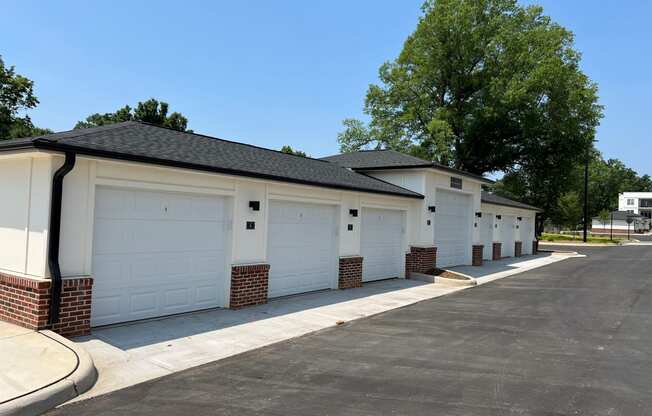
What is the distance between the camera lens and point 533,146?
3712cm

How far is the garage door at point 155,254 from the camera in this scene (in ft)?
26.0

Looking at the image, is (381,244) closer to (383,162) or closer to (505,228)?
(383,162)

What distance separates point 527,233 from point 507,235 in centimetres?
445

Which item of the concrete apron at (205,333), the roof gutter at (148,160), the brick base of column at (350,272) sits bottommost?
the concrete apron at (205,333)

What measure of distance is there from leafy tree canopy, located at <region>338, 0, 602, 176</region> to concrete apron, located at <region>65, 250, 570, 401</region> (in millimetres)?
26699

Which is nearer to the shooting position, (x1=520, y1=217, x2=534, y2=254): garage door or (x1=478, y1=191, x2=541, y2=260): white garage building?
(x1=478, y1=191, x2=541, y2=260): white garage building

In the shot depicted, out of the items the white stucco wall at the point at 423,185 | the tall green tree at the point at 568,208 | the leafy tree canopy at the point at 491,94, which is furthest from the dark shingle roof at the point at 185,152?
the tall green tree at the point at 568,208

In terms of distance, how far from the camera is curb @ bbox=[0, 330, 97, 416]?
4.51 meters

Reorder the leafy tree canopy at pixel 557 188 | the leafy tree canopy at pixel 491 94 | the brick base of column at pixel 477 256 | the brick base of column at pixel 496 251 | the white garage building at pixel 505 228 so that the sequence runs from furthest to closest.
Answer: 1. the leafy tree canopy at pixel 557 188
2. the leafy tree canopy at pixel 491 94
3. the brick base of column at pixel 496 251
4. the white garage building at pixel 505 228
5. the brick base of column at pixel 477 256

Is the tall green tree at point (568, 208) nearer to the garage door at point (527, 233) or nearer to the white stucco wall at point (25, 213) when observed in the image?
the garage door at point (527, 233)

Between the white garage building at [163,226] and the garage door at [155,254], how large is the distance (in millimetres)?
20

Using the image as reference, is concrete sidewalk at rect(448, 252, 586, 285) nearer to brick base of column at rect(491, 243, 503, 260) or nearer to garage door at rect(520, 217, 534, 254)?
brick base of column at rect(491, 243, 503, 260)

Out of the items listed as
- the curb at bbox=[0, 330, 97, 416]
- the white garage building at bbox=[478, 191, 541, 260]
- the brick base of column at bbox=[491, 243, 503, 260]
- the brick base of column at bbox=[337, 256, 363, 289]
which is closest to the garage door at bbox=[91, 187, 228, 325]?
the curb at bbox=[0, 330, 97, 416]

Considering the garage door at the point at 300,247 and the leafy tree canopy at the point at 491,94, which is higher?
the leafy tree canopy at the point at 491,94
